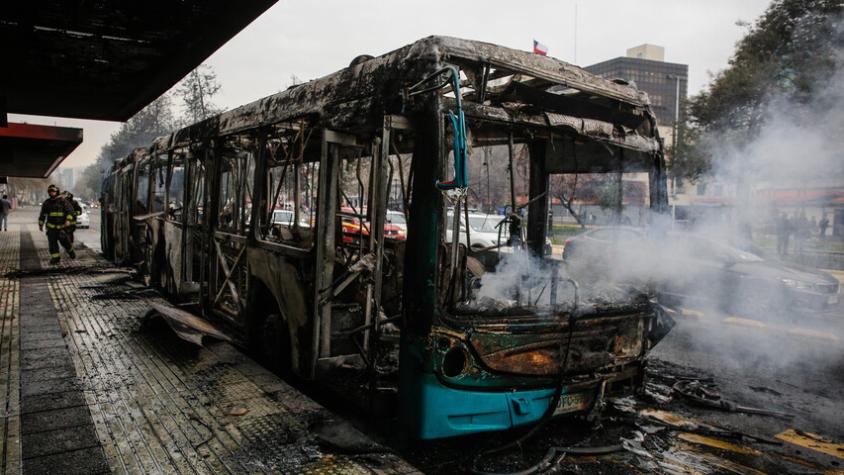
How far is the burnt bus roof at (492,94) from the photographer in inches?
146

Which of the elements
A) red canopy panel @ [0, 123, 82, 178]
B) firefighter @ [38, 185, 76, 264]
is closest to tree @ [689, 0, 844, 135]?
red canopy panel @ [0, 123, 82, 178]

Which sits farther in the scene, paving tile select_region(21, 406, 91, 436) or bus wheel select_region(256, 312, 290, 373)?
bus wheel select_region(256, 312, 290, 373)

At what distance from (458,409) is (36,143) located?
1119 cm

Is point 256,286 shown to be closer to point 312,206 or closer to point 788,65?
point 312,206

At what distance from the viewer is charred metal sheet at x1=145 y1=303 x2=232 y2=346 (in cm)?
560

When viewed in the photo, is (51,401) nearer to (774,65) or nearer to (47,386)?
(47,386)

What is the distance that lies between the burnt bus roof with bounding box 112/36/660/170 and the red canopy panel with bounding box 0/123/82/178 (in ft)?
24.1

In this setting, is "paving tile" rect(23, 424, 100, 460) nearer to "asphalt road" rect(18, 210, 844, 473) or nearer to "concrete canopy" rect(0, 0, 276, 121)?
"asphalt road" rect(18, 210, 844, 473)

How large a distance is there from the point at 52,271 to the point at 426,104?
1193 cm

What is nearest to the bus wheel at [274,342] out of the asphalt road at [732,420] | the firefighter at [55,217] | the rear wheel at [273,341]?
the rear wheel at [273,341]

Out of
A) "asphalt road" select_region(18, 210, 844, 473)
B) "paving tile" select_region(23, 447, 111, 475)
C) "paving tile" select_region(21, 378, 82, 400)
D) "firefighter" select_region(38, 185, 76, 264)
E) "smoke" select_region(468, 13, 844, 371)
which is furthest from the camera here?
"firefighter" select_region(38, 185, 76, 264)

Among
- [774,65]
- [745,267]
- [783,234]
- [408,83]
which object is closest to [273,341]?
[408,83]

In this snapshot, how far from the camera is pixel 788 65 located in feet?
48.9

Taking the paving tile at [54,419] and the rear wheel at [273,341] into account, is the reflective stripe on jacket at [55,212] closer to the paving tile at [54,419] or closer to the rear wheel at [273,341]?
the rear wheel at [273,341]
